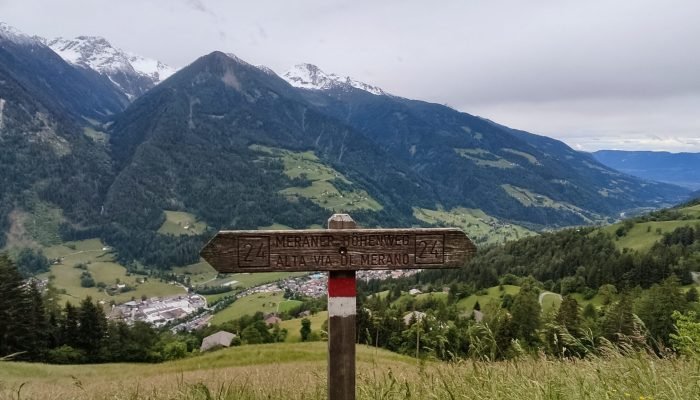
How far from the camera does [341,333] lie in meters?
4.06

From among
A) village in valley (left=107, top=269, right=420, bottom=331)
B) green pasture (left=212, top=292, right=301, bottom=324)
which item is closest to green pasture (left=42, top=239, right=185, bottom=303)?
village in valley (left=107, top=269, right=420, bottom=331)

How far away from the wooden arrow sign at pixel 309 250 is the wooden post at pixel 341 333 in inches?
3.4

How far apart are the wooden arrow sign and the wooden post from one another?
9 centimetres

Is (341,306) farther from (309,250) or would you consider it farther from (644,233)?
(644,233)

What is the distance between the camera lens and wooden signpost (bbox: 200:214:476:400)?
3.99m

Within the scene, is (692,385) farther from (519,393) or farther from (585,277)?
(585,277)

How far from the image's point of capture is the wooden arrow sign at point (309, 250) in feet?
13.1

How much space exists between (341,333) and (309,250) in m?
0.75

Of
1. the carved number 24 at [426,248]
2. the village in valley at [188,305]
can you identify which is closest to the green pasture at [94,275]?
the village in valley at [188,305]

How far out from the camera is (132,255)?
6924 inches

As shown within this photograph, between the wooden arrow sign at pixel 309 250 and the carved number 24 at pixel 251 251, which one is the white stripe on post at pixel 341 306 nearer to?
the wooden arrow sign at pixel 309 250

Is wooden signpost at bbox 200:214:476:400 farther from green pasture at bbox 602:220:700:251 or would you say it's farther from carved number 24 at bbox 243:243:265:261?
green pasture at bbox 602:220:700:251

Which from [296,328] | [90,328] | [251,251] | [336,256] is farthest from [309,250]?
[296,328]

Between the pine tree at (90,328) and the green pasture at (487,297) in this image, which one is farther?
the green pasture at (487,297)
